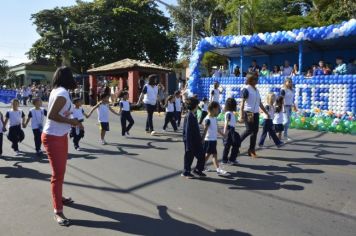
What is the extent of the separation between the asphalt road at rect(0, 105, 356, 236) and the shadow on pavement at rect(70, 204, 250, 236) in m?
0.01

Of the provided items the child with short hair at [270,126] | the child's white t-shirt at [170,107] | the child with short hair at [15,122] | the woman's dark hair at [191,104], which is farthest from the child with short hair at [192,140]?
the child's white t-shirt at [170,107]

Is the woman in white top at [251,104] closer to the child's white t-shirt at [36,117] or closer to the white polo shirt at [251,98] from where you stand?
the white polo shirt at [251,98]

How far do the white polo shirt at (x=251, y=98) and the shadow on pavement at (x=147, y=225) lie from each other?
3.99m

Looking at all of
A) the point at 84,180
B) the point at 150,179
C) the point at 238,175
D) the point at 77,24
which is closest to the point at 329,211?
the point at 238,175

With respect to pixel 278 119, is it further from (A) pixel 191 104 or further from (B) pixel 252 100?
(A) pixel 191 104

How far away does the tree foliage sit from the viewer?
43.7 m

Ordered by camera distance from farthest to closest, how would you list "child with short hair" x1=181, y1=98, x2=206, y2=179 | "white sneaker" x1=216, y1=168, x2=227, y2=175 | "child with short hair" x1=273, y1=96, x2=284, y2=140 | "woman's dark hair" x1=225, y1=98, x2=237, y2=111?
"child with short hair" x1=273, y1=96, x2=284, y2=140
"woman's dark hair" x1=225, y1=98, x2=237, y2=111
"white sneaker" x1=216, y1=168, x2=227, y2=175
"child with short hair" x1=181, y1=98, x2=206, y2=179

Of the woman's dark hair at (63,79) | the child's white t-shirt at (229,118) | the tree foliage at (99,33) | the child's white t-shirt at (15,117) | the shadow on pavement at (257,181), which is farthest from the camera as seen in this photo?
the tree foliage at (99,33)

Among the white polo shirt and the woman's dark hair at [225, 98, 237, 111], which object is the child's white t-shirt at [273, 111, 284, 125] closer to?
the white polo shirt

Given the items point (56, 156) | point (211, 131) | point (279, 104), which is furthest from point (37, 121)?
point (279, 104)

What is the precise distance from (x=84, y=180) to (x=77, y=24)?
39676 mm

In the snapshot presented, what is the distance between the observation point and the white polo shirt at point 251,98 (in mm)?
8484

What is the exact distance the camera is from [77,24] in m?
43.9

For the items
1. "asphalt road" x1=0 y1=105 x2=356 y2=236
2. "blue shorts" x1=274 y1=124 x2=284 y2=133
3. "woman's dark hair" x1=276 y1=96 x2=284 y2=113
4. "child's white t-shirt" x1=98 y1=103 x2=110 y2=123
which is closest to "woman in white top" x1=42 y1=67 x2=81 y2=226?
Result: "asphalt road" x1=0 y1=105 x2=356 y2=236
